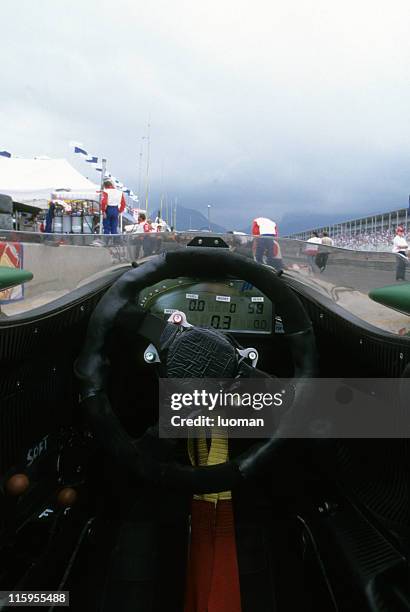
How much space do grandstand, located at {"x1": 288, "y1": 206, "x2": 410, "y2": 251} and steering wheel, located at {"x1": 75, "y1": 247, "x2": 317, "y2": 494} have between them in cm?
2941

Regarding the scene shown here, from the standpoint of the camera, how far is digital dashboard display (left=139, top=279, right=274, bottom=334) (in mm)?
2281

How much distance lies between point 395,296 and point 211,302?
0.81 metres

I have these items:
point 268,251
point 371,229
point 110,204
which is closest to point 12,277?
point 268,251

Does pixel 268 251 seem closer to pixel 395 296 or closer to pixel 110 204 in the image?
pixel 395 296

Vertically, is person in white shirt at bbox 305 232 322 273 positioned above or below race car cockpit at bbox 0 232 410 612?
above

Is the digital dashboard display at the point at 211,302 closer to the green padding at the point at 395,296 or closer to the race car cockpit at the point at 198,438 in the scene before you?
the race car cockpit at the point at 198,438

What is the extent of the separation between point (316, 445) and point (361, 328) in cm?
56

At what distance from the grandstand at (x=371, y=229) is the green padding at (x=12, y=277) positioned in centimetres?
2961

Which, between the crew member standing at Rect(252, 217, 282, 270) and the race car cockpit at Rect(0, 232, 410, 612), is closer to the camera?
the race car cockpit at Rect(0, 232, 410, 612)

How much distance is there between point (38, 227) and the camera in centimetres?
1585

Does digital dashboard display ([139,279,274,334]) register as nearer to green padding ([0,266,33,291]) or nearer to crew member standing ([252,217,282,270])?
crew member standing ([252,217,282,270])

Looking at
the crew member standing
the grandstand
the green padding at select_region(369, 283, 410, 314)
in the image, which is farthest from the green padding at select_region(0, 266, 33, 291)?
the grandstand

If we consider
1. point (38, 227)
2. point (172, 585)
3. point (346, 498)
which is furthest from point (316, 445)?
point (38, 227)

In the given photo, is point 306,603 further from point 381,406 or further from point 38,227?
point 38,227
